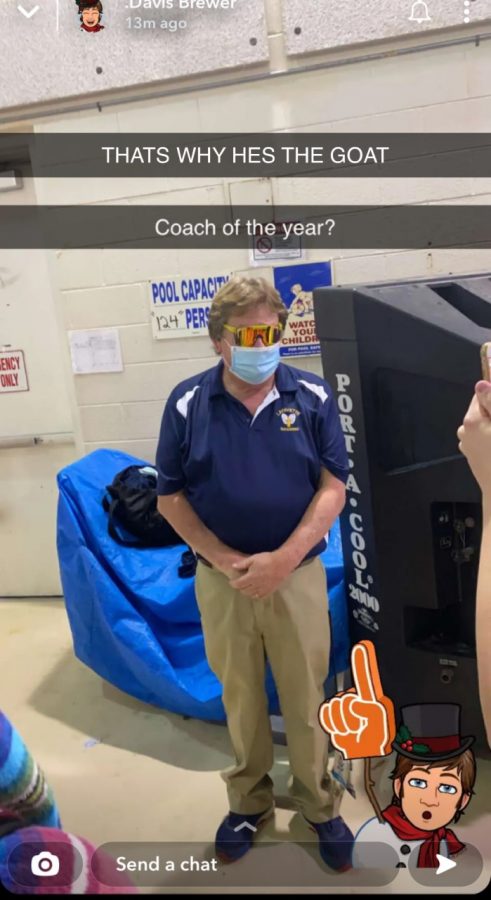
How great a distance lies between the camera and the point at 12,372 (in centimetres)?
310

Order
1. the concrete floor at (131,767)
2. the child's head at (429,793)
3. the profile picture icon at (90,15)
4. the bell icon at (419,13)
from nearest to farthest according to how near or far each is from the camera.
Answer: the child's head at (429,793) → the concrete floor at (131,767) → the bell icon at (419,13) → the profile picture icon at (90,15)

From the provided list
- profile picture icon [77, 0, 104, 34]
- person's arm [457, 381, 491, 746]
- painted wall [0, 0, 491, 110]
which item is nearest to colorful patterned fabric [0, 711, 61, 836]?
person's arm [457, 381, 491, 746]

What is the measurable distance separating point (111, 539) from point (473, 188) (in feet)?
6.17

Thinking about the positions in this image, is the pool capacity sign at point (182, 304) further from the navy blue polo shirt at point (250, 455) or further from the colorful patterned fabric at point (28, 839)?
the colorful patterned fabric at point (28, 839)

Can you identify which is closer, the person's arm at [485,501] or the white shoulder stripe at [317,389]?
the person's arm at [485,501]

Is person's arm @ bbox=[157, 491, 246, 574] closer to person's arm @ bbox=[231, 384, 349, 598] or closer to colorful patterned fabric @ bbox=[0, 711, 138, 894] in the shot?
person's arm @ bbox=[231, 384, 349, 598]

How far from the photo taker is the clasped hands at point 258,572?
1.45 metres

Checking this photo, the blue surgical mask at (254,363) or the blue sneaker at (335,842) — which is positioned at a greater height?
the blue surgical mask at (254,363)

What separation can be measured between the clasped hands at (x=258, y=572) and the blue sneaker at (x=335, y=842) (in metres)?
0.65

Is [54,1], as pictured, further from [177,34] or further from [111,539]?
[111,539]

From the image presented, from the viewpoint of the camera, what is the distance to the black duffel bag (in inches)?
89.7

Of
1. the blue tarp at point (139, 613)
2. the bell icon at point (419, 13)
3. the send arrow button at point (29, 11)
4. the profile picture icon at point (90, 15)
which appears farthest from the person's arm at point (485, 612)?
the send arrow button at point (29, 11)

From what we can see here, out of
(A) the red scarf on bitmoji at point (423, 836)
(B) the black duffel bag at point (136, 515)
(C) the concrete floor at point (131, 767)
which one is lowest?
(C) the concrete floor at point (131, 767)

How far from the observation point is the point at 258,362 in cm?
147
